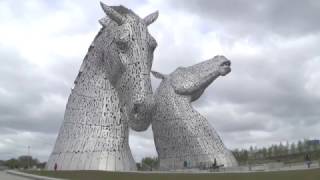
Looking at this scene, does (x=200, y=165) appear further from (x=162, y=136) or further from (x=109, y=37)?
(x=109, y=37)

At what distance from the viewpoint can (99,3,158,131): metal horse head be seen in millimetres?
28062

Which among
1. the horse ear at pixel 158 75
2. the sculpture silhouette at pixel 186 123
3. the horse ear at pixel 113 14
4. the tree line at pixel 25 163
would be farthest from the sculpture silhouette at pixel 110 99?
the tree line at pixel 25 163

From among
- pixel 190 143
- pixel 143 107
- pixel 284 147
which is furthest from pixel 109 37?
pixel 284 147

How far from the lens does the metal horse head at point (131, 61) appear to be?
28062mm

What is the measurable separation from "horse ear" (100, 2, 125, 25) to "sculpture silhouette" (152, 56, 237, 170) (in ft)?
30.2

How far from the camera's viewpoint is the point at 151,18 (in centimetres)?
3186

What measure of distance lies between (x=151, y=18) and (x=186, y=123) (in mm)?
8169

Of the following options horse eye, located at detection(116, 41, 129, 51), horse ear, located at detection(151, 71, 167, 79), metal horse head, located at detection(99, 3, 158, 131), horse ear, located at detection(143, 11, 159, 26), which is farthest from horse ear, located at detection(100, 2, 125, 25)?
horse ear, located at detection(151, 71, 167, 79)

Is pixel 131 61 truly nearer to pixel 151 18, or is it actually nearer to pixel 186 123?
pixel 151 18

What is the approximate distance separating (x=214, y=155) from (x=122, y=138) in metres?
7.65

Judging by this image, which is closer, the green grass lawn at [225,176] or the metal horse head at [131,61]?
the green grass lawn at [225,176]

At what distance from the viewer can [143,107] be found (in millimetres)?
27766

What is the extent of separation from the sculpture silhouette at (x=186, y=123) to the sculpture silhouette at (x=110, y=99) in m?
6.13

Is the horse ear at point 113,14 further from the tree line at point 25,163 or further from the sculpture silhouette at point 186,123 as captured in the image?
the tree line at point 25,163
